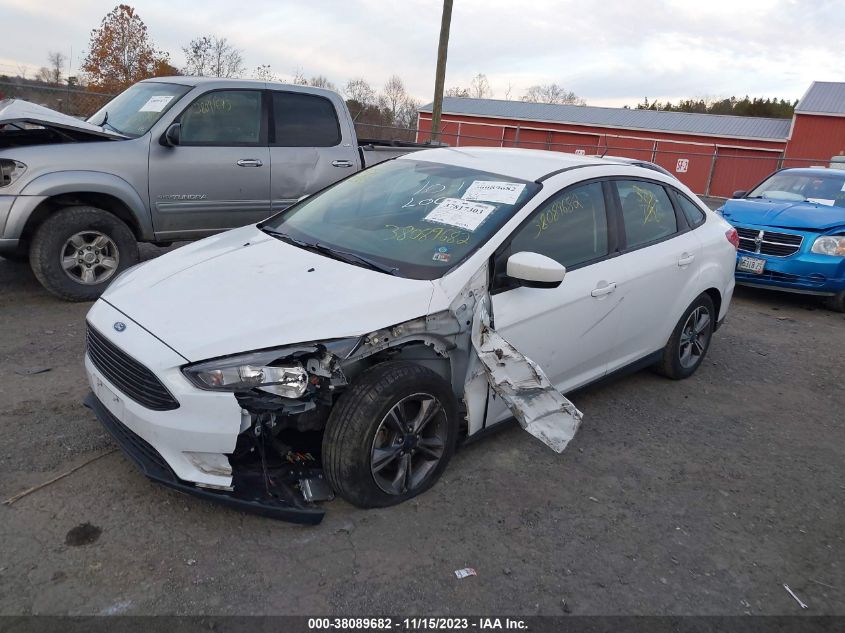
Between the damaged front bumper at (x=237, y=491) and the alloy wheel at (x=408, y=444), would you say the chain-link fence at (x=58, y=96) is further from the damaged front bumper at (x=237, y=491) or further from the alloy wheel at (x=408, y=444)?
the alloy wheel at (x=408, y=444)

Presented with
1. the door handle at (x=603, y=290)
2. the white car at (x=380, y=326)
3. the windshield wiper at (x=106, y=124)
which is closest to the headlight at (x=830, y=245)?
the white car at (x=380, y=326)

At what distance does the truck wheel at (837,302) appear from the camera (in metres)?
7.67

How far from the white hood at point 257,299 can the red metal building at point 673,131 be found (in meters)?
25.5

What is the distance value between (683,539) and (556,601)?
2.79 ft

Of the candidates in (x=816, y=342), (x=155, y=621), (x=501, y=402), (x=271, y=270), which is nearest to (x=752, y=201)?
(x=816, y=342)

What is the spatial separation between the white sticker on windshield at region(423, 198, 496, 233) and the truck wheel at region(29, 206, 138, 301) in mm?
3429

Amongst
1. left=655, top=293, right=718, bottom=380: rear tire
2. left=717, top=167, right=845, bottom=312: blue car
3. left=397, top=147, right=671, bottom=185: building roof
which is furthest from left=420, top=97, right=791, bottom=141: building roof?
left=397, top=147, right=671, bottom=185: building roof

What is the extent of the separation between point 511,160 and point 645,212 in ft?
3.33

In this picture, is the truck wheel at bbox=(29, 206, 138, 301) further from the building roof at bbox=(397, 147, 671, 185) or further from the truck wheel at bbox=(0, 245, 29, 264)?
the building roof at bbox=(397, 147, 671, 185)

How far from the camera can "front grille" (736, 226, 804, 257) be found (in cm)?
751

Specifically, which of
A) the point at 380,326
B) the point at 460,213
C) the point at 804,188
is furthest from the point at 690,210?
the point at 804,188

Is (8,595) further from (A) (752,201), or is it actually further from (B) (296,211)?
(A) (752,201)

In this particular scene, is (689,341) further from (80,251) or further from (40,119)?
(40,119)

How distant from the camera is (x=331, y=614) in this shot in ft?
8.17
